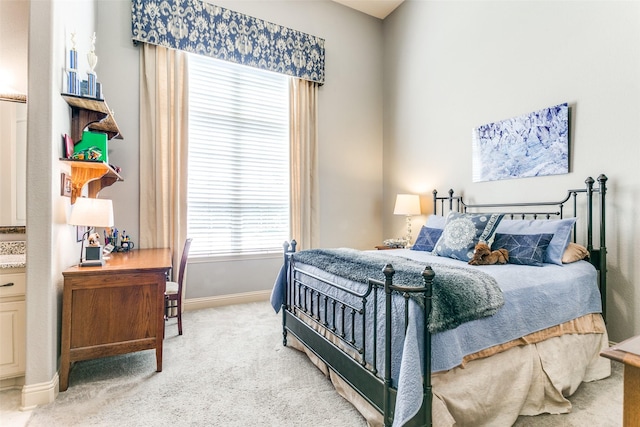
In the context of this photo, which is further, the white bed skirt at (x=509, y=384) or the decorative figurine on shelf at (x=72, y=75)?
the decorative figurine on shelf at (x=72, y=75)

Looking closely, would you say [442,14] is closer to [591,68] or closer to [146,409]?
[591,68]

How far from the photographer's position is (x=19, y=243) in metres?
2.36

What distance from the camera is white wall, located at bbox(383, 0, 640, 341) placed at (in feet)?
8.06

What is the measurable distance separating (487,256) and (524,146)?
4.41 ft

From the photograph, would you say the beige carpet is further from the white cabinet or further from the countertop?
the countertop

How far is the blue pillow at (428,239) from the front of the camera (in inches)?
125

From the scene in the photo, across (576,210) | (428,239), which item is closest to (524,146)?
(576,210)

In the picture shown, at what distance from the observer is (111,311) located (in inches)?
84.4

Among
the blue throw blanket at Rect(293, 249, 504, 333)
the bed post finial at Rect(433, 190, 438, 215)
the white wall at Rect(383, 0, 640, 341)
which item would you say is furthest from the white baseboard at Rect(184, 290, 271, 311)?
the bed post finial at Rect(433, 190, 438, 215)

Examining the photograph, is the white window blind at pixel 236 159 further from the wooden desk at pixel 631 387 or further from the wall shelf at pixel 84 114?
the wooden desk at pixel 631 387

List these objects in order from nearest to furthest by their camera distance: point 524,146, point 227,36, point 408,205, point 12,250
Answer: point 12,250 → point 524,146 → point 227,36 → point 408,205

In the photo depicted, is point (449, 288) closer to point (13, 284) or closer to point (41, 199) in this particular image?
point (41, 199)

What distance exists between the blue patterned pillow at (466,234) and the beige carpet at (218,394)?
1112 millimetres

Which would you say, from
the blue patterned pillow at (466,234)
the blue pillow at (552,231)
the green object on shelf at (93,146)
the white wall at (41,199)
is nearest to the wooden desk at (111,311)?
the white wall at (41,199)
